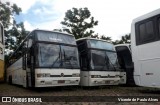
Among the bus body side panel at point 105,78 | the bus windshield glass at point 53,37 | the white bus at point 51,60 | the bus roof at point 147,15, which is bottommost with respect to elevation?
the bus body side panel at point 105,78

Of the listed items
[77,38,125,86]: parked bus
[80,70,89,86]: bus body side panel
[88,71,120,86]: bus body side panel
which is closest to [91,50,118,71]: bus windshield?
[77,38,125,86]: parked bus

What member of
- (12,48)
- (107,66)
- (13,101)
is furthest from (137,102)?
(12,48)

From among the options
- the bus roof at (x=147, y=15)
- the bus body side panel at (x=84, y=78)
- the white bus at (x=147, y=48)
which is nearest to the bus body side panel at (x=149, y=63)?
the white bus at (x=147, y=48)

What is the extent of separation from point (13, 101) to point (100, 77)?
6.84 metres

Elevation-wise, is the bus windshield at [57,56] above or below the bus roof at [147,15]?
below

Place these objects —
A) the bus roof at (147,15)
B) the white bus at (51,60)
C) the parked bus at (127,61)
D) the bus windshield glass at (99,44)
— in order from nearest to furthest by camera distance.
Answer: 1. the bus roof at (147,15)
2. the white bus at (51,60)
3. the bus windshield glass at (99,44)
4. the parked bus at (127,61)

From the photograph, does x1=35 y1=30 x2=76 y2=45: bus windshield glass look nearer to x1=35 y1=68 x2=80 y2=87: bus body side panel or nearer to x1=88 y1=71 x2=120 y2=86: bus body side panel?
x1=35 y1=68 x2=80 y2=87: bus body side panel

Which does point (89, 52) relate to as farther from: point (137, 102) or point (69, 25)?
point (69, 25)

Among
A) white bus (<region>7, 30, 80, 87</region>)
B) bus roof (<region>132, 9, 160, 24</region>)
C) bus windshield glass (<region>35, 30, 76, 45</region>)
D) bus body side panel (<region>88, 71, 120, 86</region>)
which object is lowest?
bus body side panel (<region>88, 71, 120, 86</region>)

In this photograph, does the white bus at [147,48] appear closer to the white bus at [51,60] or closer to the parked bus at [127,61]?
the white bus at [51,60]

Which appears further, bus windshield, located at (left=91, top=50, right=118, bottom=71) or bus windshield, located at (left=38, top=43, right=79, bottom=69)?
bus windshield, located at (left=91, top=50, right=118, bottom=71)

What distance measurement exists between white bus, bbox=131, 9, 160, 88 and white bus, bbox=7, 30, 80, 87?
2930 millimetres

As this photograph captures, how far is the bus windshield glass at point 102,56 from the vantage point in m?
15.6

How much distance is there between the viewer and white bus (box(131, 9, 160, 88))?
12.4 m
